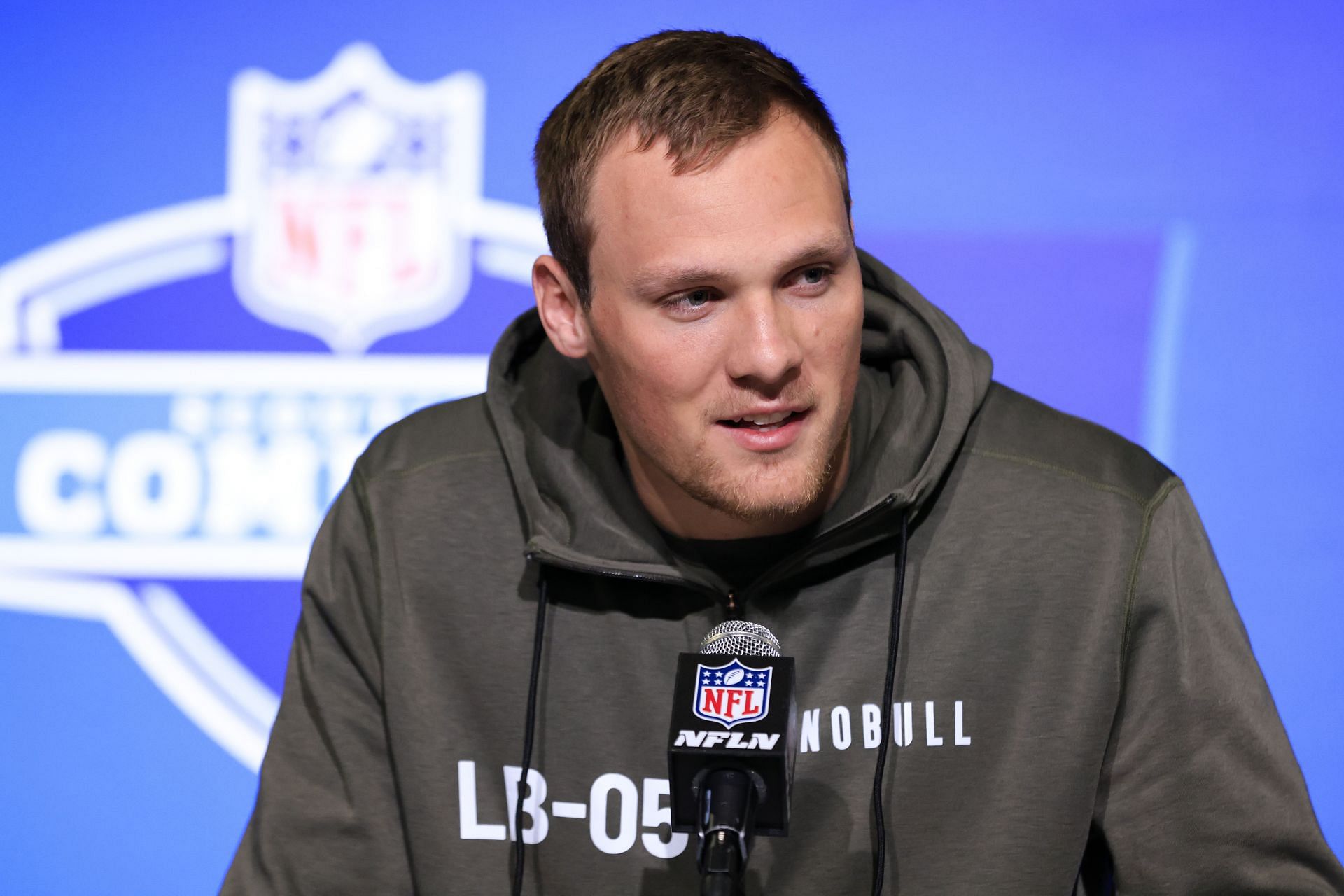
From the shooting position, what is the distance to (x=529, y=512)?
1.51 metres

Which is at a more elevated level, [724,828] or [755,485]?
[755,485]

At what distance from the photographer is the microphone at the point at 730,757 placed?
93cm

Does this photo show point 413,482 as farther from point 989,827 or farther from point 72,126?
point 72,126

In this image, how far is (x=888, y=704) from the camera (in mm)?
1400

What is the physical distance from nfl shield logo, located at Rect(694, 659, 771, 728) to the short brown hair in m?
0.50

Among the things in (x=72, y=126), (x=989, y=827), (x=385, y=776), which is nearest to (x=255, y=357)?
(x=72, y=126)

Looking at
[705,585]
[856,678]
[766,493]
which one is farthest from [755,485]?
[856,678]

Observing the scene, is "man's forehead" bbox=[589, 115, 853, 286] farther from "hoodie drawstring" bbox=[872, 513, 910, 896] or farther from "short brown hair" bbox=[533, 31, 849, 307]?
"hoodie drawstring" bbox=[872, 513, 910, 896]

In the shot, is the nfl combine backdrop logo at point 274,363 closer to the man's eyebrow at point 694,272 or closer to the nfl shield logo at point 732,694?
the man's eyebrow at point 694,272

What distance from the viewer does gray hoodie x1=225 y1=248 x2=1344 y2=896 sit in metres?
1.39

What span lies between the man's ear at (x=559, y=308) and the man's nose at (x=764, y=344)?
9.6 inches

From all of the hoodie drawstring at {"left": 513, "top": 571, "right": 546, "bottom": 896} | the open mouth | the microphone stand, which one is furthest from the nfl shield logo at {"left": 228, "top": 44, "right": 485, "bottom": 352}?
the microphone stand

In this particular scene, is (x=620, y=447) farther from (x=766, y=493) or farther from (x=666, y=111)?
(x=666, y=111)

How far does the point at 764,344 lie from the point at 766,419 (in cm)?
9
